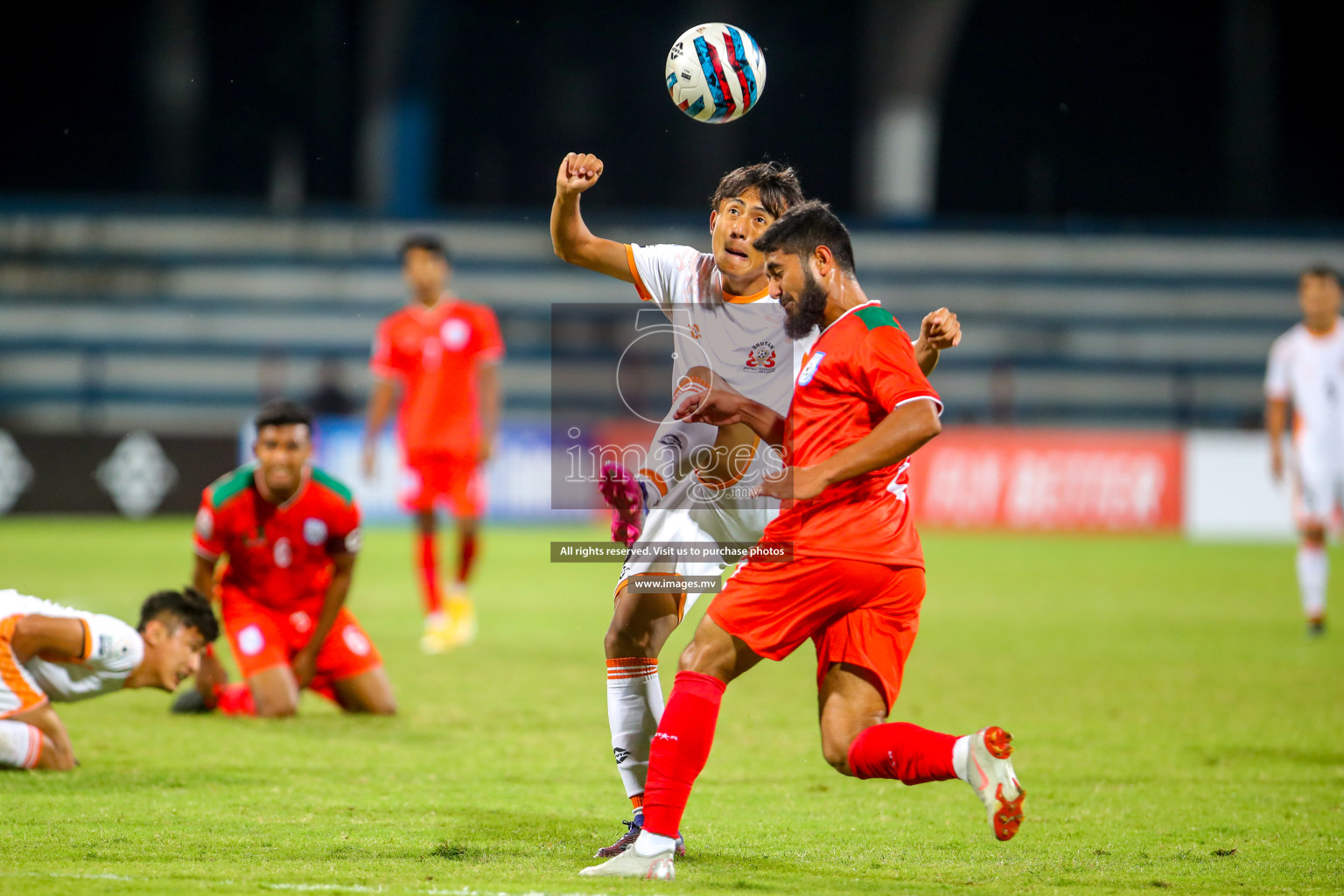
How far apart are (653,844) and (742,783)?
1.71 meters

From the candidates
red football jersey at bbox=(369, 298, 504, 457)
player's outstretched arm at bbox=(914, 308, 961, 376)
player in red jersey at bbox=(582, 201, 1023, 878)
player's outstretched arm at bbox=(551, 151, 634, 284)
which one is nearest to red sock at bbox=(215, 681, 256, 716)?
player's outstretched arm at bbox=(551, 151, 634, 284)

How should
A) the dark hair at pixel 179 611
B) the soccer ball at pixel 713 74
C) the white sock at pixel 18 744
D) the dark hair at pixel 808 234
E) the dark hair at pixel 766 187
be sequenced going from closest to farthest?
the dark hair at pixel 808 234 < the dark hair at pixel 766 187 < the soccer ball at pixel 713 74 < the white sock at pixel 18 744 < the dark hair at pixel 179 611

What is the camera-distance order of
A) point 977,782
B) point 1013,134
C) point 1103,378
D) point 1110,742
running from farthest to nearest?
point 1013,134, point 1103,378, point 1110,742, point 977,782

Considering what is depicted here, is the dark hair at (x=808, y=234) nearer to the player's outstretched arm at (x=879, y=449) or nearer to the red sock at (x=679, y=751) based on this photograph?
the player's outstretched arm at (x=879, y=449)

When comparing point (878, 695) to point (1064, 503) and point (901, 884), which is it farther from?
point (1064, 503)

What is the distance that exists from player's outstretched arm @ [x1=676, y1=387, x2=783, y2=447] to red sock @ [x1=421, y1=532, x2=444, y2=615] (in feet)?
18.3

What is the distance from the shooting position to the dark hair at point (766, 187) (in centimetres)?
465

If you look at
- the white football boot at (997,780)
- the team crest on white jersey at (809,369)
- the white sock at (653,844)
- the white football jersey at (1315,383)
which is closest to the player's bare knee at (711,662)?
the white sock at (653,844)

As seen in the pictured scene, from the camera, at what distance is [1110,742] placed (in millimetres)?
6508

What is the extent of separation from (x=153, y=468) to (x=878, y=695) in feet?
52.7

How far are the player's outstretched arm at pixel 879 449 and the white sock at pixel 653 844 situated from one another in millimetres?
1014

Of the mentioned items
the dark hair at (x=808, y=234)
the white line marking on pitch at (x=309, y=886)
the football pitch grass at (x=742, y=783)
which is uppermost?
the dark hair at (x=808, y=234)

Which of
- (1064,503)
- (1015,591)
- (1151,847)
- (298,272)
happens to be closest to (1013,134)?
(1064,503)

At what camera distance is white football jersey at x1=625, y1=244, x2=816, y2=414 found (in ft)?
15.5
